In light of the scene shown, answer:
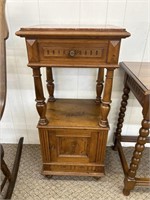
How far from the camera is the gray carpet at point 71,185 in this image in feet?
3.78

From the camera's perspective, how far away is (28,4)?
3.57ft

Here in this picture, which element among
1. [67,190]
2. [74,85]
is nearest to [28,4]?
[74,85]

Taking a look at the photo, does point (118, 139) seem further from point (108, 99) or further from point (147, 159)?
point (108, 99)

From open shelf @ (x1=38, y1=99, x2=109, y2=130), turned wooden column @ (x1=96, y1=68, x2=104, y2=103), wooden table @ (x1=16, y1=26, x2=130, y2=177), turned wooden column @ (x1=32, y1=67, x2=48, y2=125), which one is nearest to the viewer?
wooden table @ (x1=16, y1=26, x2=130, y2=177)

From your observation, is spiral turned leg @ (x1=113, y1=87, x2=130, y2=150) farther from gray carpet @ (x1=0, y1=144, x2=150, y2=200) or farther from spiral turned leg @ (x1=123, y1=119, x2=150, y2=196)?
spiral turned leg @ (x1=123, y1=119, x2=150, y2=196)

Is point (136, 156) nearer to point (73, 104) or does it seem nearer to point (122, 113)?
point (122, 113)

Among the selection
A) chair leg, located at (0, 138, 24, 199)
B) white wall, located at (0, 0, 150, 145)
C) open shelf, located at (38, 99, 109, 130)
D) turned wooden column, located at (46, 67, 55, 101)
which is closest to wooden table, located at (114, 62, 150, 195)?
white wall, located at (0, 0, 150, 145)

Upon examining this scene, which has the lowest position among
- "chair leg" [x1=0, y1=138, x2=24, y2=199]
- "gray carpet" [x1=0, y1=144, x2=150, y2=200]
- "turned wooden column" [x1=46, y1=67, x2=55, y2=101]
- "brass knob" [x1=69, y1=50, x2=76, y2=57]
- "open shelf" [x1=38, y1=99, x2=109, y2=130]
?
"gray carpet" [x1=0, y1=144, x2=150, y2=200]

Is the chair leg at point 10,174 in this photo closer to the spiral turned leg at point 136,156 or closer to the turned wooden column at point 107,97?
the turned wooden column at point 107,97

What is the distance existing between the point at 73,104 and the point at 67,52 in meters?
0.50

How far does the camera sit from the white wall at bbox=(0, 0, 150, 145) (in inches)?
42.9

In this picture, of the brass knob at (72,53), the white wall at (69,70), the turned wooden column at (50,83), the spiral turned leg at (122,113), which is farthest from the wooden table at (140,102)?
the turned wooden column at (50,83)

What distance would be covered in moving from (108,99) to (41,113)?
389 millimetres

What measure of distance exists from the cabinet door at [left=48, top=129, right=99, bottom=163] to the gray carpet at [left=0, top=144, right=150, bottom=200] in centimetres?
18
